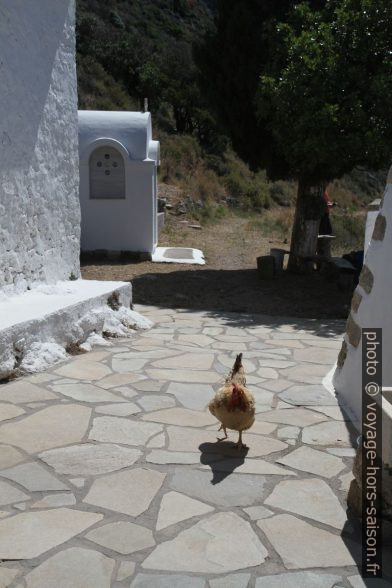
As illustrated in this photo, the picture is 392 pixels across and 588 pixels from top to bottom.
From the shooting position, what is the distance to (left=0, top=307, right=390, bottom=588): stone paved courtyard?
9.51ft

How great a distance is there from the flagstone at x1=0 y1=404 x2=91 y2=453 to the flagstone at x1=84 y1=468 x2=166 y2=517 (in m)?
0.65

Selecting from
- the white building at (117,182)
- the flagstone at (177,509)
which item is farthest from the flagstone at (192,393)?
the white building at (117,182)

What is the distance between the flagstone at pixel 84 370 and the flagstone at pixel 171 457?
172 centimetres

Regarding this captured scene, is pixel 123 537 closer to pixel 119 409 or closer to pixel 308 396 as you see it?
pixel 119 409

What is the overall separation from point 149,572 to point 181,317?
245 inches

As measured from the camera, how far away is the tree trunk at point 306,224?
1227 cm

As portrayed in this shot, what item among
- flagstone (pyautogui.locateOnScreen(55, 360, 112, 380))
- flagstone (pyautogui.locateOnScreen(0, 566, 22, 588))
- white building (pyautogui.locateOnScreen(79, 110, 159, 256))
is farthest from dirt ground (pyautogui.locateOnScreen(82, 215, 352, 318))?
flagstone (pyautogui.locateOnScreen(0, 566, 22, 588))

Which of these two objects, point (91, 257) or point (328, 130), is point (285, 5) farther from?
point (91, 257)

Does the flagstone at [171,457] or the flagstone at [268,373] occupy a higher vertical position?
the flagstone at [171,457]

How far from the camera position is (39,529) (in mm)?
3145

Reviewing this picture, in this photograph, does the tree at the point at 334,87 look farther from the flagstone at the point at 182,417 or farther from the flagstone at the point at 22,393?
the flagstone at the point at 22,393

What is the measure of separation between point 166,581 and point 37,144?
18.4 feet

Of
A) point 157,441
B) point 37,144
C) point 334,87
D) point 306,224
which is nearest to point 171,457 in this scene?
point 157,441

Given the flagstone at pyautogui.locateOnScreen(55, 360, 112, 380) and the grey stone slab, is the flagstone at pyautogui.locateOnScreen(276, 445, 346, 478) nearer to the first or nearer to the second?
the grey stone slab
